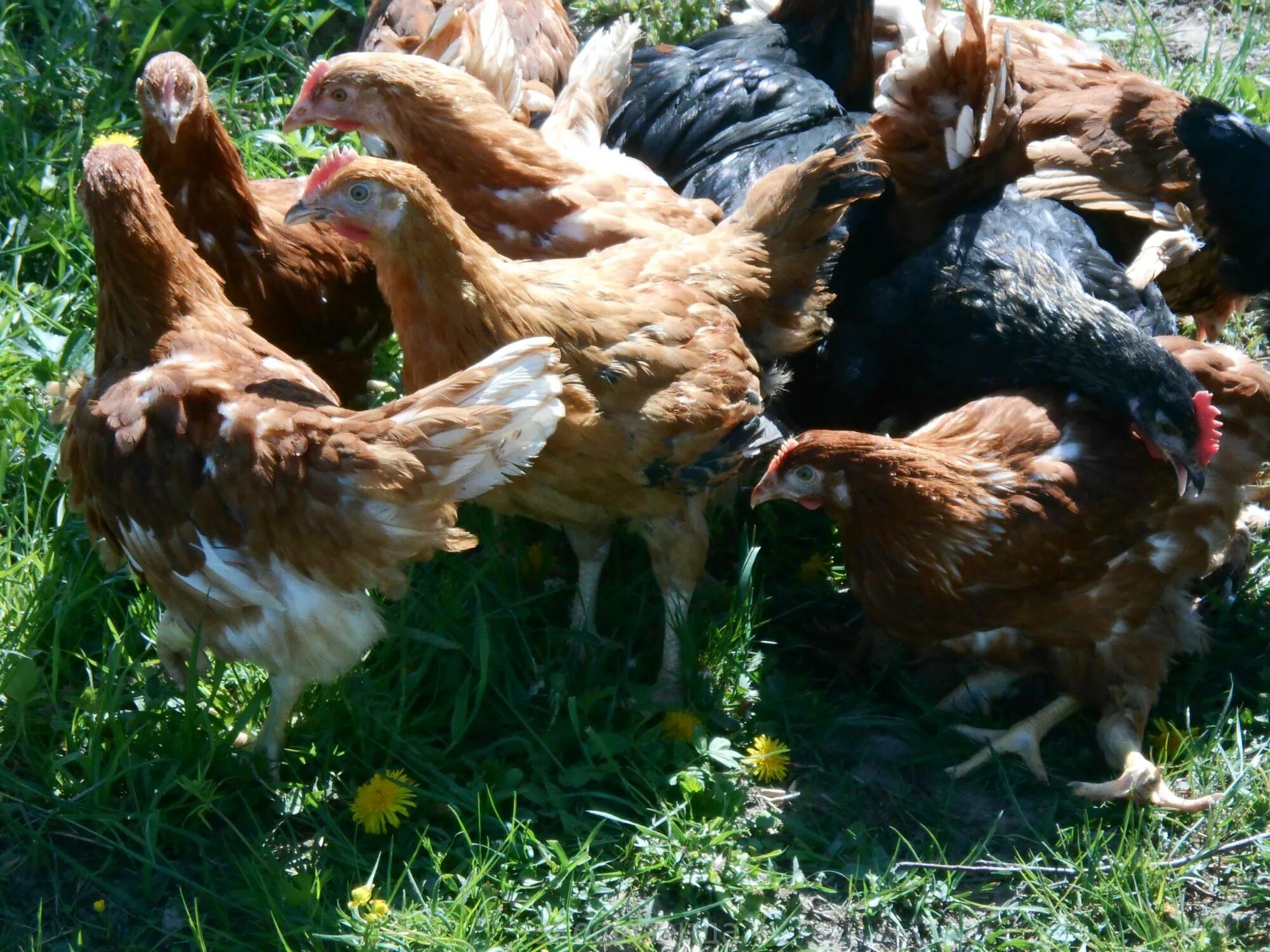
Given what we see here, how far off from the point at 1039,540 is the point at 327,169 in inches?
81.2

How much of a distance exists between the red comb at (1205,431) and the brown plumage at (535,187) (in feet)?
3.57

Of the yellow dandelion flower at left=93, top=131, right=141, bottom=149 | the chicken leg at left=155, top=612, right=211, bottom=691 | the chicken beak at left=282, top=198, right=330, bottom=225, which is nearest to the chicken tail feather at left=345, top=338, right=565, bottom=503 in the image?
the chicken beak at left=282, top=198, right=330, bottom=225

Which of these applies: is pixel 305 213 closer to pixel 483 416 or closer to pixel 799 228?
pixel 483 416

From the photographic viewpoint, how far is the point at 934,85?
12.9ft

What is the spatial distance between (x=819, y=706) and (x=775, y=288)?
1.23m

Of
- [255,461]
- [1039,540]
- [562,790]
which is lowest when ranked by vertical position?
[562,790]

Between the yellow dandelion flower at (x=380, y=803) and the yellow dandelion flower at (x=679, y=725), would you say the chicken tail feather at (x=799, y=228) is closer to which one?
the yellow dandelion flower at (x=679, y=725)

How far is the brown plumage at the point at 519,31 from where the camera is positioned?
4.52 m

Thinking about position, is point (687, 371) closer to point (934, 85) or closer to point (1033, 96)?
point (934, 85)

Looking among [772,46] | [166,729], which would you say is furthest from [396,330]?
[772,46]

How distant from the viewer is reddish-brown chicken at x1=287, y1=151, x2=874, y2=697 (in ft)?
10.1

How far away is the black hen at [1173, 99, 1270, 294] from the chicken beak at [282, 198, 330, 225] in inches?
113

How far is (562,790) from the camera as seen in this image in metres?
3.27

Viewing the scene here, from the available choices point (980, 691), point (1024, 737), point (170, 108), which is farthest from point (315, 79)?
point (1024, 737)
